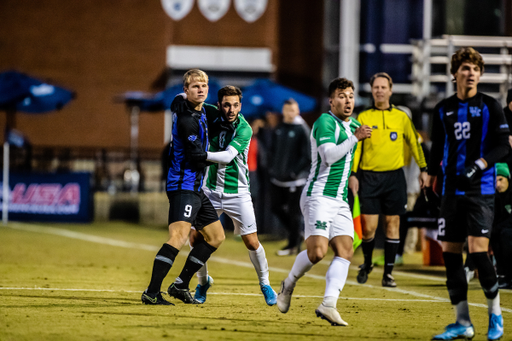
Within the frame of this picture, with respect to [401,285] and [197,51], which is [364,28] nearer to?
[197,51]

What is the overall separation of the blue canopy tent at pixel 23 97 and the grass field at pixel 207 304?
532cm

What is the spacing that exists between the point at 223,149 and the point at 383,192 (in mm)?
2399

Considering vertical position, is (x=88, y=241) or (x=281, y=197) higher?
(x=281, y=197)

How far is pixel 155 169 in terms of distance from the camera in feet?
72.2

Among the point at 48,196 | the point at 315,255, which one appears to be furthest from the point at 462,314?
the point at 48,196

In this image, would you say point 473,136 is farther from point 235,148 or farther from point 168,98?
point 168,98

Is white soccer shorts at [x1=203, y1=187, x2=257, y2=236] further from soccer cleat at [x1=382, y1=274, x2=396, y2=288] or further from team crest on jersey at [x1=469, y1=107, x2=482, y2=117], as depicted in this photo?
team crest on jersey at [x1=469, y1=107, x2=482, y2=117]

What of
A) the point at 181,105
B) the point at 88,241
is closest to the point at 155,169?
the point at 88,241

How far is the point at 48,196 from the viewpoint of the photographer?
17750 mm

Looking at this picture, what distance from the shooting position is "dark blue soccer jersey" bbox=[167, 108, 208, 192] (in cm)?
700

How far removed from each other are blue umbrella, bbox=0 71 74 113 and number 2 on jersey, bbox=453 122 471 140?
529 inches

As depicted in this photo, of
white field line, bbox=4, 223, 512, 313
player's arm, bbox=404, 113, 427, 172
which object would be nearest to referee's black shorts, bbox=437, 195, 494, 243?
white field line, bbox=4, 223, 512, 313

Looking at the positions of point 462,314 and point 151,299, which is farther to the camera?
point 151,299

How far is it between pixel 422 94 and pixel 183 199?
1091 cm
